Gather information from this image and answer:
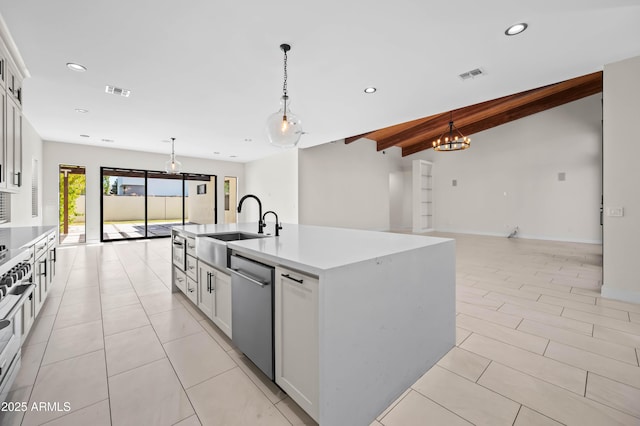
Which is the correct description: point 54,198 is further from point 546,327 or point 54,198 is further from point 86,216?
point 546,327

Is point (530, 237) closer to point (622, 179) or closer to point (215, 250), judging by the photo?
point (622, 179)

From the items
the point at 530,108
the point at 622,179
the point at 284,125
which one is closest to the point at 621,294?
the point at 622,179

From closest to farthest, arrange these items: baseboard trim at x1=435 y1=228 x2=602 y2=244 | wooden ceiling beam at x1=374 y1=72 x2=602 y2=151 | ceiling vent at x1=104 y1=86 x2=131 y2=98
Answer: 1. ceiling vent at x1=104 y1=86 x2=131 y2=98
2. wooden ceiling beam at x1=374 y1=72 x2=602 y2=151
3. baseboard trim at x1=435 y1=228 x2=602 y2=244

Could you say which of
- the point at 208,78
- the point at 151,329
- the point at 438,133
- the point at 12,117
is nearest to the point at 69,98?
the point at 12,117

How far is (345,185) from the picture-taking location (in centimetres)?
892

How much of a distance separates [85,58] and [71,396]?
3281 mm

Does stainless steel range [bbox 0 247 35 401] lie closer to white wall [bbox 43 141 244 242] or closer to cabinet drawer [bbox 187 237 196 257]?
cabinet drawer [bbox 187 237 196 257]

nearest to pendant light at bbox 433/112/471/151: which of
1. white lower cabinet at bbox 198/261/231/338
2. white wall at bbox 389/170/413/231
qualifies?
white wall at bbox 389/170/413/231

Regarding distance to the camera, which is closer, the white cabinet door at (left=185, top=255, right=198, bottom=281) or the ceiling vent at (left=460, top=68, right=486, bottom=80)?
the white cabinet door at (left=185, top=255, right=198, bottom=281)

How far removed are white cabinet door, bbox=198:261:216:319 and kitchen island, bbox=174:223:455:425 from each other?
2.23 feet

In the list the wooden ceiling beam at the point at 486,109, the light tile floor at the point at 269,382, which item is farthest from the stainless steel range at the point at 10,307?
the wooden ceiling beam at the point at 486,109

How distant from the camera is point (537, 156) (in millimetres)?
7938

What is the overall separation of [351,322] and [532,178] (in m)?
9.41

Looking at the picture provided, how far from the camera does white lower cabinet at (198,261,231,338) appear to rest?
2068 mm
